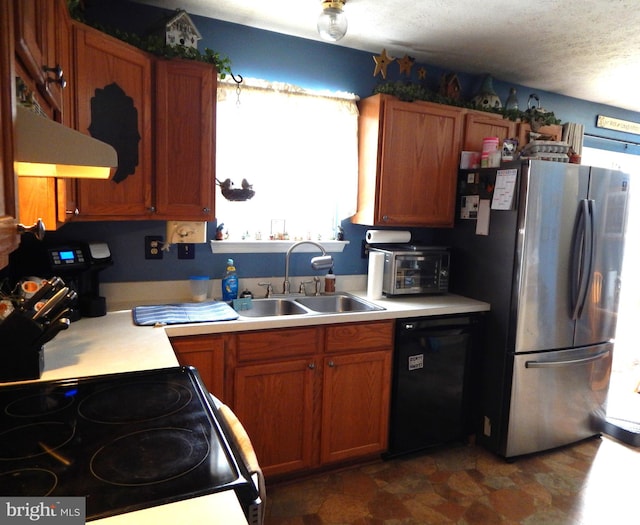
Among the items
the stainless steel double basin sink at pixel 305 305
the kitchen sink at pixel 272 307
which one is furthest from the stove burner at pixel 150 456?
the kitchen sink at pixel 272 307

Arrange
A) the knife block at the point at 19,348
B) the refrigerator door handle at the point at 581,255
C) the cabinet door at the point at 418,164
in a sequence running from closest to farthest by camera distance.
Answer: the knife block at the point at 19,348 → the refrigerator door handle at the point at 581,255 → the cabinet door at the point at 418,164

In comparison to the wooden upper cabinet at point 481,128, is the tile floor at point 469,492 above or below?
below

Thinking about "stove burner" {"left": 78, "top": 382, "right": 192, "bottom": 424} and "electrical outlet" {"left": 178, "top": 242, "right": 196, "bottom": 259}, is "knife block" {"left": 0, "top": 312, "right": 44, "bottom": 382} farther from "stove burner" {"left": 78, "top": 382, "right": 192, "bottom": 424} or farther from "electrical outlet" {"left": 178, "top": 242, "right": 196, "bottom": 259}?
"electrical outlet" {"left": 178, "top": 242, "right": 196, "bottom": 259}

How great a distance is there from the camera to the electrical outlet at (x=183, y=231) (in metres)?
2.46

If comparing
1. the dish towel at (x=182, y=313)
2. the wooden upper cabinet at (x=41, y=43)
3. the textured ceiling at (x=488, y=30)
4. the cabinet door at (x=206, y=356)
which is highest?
the textured ceiling at (x=488, y=30)

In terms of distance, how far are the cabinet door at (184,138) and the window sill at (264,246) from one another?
37cm

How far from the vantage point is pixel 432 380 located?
2.67 meters

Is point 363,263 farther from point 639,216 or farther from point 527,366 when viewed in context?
point 639,216

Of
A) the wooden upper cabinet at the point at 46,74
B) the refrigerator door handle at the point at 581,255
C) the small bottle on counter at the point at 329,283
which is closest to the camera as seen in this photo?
the wooden upper cabinet at the point at 46,74

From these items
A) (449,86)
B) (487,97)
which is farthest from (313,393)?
(487,97)

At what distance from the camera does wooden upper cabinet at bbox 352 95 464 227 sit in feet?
9.14

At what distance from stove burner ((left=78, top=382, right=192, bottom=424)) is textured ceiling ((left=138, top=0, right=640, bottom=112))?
1.96 meters

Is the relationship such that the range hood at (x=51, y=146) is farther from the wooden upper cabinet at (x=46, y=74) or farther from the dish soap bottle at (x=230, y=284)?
the dish soap bottle at (x=230, y=284)

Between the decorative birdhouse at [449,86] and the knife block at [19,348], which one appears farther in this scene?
the decorative birdhouse at [449,86]
